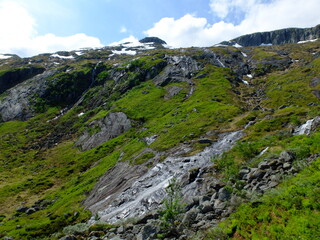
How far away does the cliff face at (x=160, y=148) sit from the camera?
1720cm

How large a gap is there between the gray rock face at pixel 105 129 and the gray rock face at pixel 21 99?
230 ft

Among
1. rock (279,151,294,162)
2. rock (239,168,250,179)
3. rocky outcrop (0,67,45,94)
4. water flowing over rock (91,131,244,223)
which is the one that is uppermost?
rocky outcrop (0,67,45,94)

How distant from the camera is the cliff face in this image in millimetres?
17203

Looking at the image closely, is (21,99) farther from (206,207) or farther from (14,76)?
(206,207)

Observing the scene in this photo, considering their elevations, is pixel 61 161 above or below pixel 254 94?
below

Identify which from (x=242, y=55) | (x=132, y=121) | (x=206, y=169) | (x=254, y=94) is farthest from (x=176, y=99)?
(x=242, y=55)

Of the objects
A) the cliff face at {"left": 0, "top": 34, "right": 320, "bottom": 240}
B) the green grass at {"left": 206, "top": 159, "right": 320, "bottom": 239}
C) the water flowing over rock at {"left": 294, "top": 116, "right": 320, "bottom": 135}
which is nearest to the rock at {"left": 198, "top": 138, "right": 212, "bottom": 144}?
the cliff face at {"left": 0, "top": 34, "right": 320, "bottom": 240}

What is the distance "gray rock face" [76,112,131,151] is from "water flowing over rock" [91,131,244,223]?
4559 centimetres

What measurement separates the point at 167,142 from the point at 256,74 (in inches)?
4067

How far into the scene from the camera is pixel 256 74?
134 metres

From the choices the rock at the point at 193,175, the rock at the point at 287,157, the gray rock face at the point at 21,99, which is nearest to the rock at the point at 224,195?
the rock at the point at 287,157

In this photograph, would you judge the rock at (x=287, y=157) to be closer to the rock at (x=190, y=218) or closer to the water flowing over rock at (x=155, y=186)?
the rock at (x=190, y=218)

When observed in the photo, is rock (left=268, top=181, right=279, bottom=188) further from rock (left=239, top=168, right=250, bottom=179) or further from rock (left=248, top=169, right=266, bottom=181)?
rock (left=239, top=168, right=250, bottom=179)

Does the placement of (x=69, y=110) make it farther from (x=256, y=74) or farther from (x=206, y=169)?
(x=206, y=169)
